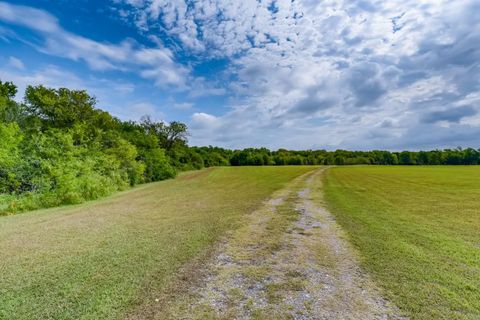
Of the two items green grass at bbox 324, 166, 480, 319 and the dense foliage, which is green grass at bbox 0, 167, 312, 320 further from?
the dense foliage

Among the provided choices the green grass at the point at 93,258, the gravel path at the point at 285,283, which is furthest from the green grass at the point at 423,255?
the green grass at the point at 93,258

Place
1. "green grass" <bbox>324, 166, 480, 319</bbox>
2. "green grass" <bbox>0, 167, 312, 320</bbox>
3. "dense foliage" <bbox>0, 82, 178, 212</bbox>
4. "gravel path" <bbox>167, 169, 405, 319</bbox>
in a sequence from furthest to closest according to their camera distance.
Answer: "dense foliage" <bbox>0, 82, 178, 212</bbox> < "green grass" <bbox>0, 167, 312, 320</bbox> < "green grass" <bbox>324, 166, 480, 319</bbox> < "gravel path" <bbox>167, 169, 405, 319</bbox>

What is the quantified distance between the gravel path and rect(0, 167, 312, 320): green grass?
896 mm

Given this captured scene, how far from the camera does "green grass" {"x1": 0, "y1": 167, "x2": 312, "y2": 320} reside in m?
4.04

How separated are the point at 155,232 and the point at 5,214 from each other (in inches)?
386

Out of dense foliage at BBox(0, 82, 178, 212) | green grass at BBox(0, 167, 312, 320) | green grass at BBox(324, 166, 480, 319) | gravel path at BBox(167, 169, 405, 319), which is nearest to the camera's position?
gravel path at BBox(167, 169, 405, 319)

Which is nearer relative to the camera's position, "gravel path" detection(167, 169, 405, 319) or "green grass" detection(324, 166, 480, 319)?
"gravel path" detection(167, 169, 405, 319)

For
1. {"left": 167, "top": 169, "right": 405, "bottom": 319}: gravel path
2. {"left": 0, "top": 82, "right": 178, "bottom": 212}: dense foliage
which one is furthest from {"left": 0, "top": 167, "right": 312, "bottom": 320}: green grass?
{"left": 0, "top": 82, "right": 178, "bottom": 212}: dense foliage

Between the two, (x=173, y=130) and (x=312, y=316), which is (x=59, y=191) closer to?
(x=312, y=316)

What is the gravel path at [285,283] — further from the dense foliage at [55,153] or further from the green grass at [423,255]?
the dense foliage at [55,153]

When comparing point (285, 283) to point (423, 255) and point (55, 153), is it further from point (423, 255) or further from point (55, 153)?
point (55, 153)

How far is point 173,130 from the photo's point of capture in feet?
189

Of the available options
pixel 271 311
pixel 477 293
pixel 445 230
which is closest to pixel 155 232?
pixel 271 311

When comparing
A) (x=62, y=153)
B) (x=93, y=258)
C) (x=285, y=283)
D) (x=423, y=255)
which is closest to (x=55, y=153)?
(x=62, y=153)
